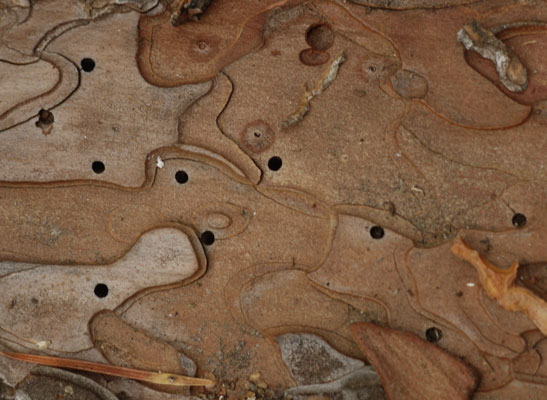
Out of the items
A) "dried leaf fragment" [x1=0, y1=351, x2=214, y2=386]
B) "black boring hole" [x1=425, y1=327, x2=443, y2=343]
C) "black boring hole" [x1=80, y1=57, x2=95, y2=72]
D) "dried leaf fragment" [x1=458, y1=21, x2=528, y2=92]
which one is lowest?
"dried leaf fragment" [x1=0, y1=351, x2=214, y2=386]

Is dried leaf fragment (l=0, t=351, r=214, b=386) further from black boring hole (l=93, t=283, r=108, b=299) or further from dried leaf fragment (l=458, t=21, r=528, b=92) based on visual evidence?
dried leaf fragment (l=458, t=21, r=528, b=92)

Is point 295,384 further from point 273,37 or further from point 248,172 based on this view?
point 273,37

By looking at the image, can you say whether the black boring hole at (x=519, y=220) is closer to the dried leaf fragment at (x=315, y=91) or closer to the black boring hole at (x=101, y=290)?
the dried leaf fragment at (x=315, y=91)

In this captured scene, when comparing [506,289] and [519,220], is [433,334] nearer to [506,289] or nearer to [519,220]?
[506,289]

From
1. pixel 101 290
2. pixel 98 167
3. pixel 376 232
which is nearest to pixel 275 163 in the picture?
pixel 376 232

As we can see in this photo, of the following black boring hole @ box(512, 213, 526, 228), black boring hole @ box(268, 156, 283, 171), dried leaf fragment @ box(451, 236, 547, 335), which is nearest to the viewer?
dried leaf fragment @ box(451, 236, 547, 335)

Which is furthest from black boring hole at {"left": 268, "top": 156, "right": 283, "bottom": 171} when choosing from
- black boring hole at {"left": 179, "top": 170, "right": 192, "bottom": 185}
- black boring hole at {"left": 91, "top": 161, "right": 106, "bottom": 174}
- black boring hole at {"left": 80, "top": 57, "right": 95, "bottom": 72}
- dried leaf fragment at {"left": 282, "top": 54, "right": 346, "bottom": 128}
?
black boring hole at {"left": 80, "top": 57, "right": 95, "bottom": 72}

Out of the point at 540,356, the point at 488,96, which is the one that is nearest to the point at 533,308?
the point at 540,356
